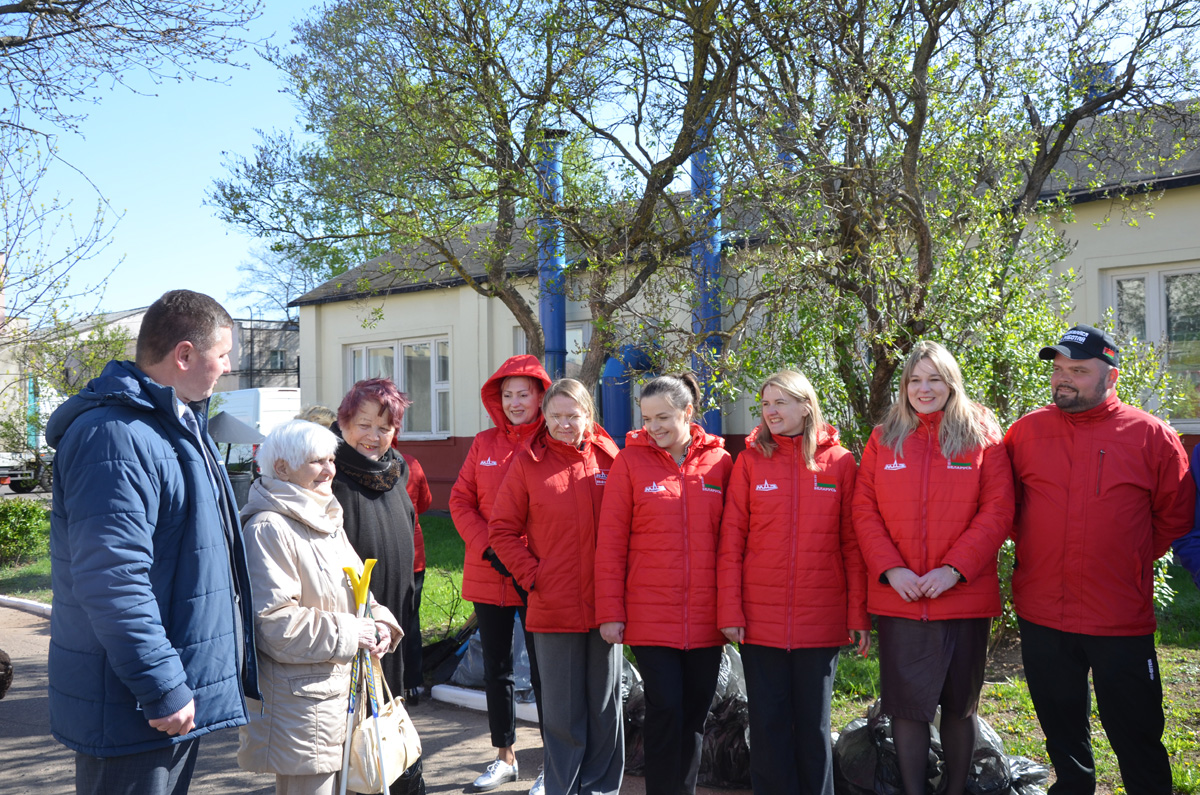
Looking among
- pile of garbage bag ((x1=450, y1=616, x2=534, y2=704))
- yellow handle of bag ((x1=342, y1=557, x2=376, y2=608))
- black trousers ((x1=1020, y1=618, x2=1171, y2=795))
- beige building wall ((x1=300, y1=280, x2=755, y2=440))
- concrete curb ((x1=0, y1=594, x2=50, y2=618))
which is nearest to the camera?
yellow handle of bag ((x1=342, y1=557, x2=376, y2=608))

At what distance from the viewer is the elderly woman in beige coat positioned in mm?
3115

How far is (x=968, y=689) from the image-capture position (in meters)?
3.76

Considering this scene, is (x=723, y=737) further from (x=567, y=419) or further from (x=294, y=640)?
(x=294, y=640)

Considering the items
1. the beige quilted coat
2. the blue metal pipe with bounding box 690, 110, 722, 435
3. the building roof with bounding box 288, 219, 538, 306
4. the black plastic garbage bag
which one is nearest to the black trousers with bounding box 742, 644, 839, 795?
the black plastic garbage bag

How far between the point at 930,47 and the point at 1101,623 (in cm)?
391

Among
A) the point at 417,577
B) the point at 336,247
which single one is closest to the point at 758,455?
the point at 417,577

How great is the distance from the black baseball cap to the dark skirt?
3.80 ft

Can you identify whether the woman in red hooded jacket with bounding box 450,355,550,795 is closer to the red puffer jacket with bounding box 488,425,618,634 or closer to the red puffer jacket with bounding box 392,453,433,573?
the red puffer jacket with bounding box 488,425,618,634

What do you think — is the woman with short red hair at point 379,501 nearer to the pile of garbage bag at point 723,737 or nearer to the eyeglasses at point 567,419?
the eyeglasses at point 567,419

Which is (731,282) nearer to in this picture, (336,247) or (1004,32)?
(1004,32)

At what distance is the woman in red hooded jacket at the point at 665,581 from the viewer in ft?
12.8

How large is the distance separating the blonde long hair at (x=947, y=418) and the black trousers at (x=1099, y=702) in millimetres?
822

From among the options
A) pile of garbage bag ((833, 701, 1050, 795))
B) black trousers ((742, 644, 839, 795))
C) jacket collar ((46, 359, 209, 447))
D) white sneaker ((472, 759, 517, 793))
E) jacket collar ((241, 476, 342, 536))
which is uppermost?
jacket collar ((46, 359, 209, 447))

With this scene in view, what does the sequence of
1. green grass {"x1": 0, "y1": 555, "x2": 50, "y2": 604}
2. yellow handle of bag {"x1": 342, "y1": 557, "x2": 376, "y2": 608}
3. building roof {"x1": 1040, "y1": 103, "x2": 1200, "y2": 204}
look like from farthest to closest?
1. green grass {"x1": 0, "y1": 555, "x2": 50, "y2": 604}
2. building roof {"x1": 1040, "y1": 103, "x2": 1200, "y2": 204}
3. yellow handle of bag {"x1": 342, "y1": 557, "x2": 376, "y2": 608}
